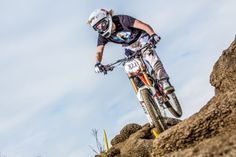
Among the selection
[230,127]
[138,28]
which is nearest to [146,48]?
[138,28]

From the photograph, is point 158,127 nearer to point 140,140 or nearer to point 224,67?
point 224,67

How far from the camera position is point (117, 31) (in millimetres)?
8117

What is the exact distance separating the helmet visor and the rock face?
3.01 m

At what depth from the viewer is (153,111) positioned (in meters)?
7.02

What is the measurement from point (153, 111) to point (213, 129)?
3291 mm

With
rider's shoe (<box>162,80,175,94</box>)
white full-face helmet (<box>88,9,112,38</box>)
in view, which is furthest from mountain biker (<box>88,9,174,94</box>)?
rider's shoe (<box>162,80,175,94</box>)

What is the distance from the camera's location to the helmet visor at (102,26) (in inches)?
313

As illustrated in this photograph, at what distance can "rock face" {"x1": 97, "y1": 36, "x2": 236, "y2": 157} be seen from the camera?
96.0 inches

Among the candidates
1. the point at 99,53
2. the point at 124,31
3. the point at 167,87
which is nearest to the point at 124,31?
the point at 124,31

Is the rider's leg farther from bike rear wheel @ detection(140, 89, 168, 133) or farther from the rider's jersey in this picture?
the rider's jersey

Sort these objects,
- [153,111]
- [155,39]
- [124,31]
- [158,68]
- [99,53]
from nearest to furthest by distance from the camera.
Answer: [153,111], [155,39], [158,68], [124,31], [99,53]

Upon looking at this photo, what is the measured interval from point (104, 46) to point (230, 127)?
5450mm

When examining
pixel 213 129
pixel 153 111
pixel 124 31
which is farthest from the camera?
pixel 124 31

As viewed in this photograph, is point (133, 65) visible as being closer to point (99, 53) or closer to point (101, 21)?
point (99, 53)
